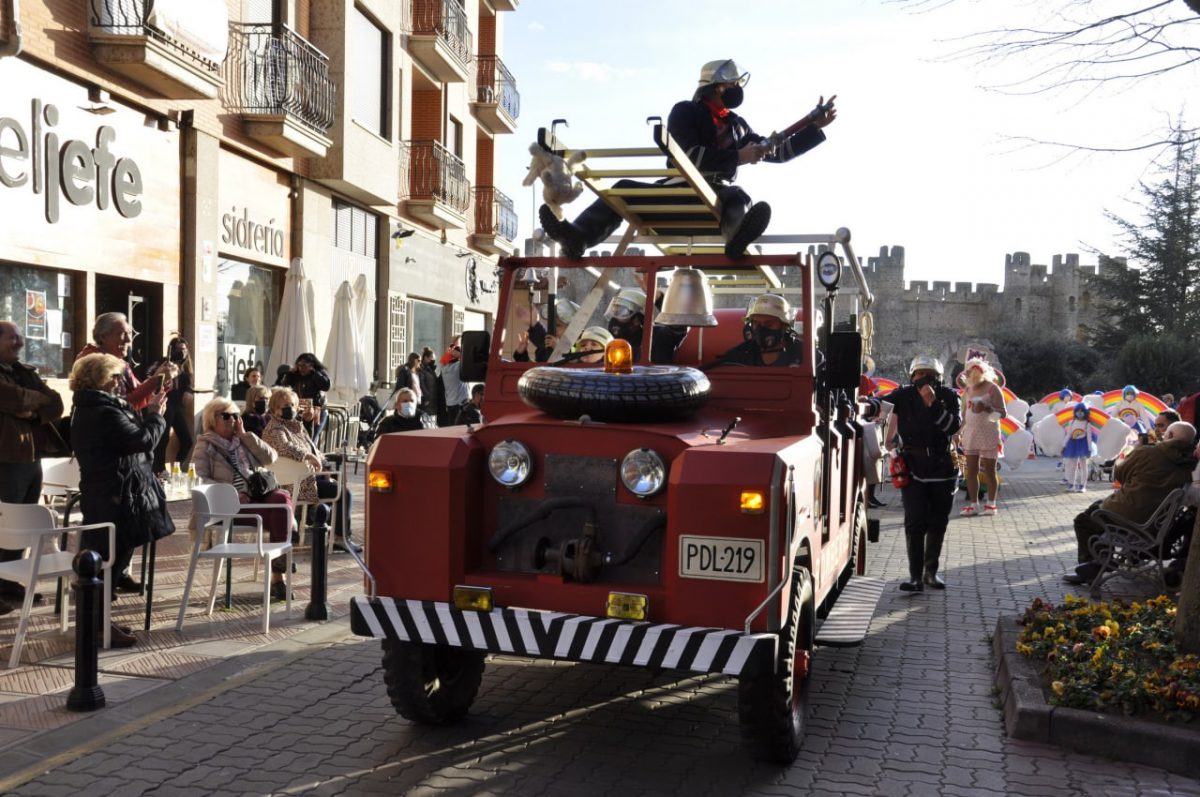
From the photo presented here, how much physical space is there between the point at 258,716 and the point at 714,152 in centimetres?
398

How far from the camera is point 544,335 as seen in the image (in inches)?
258

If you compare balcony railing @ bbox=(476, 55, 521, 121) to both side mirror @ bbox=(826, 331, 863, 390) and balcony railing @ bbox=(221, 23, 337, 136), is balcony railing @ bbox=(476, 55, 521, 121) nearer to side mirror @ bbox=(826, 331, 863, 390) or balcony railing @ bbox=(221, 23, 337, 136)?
balcony railing @ bbox=(221, 23, 337, 136)

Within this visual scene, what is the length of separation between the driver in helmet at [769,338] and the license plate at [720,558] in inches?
69.7

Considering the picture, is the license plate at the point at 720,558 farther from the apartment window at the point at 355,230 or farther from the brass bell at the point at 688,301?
the apartment window at the point at 355,230

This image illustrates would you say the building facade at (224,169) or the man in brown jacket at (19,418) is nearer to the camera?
the man in brown jacket at (19,418)

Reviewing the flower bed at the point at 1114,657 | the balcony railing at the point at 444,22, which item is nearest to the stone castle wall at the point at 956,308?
the balcony railing at the point at 444,22

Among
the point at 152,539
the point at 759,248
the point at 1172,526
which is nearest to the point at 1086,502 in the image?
the point at 1172,526

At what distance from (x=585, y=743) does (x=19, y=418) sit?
432cm

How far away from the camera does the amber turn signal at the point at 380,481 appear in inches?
192

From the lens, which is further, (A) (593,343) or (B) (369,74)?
(B) (369,74)

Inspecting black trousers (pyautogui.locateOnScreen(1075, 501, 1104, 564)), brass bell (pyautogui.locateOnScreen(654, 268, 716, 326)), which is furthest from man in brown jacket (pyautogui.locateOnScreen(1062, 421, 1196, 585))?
brass bell (pyautogui.locateOnScreen(654, 268, 716, 326))

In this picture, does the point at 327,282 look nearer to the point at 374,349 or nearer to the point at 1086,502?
the point at 374,349

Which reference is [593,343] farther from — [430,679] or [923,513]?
[923,513]

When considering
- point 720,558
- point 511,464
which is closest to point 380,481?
point 511,464
